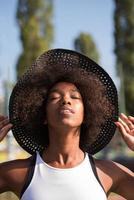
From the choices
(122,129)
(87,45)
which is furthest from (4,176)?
(87,45)

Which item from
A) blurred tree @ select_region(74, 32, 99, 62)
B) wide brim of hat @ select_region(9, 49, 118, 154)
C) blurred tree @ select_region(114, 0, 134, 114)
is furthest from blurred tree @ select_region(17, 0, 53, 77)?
wide brim of hat @ select_region(9, 49, 118, 154)

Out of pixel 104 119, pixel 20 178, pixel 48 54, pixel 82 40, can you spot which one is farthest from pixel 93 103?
pixel 82 40

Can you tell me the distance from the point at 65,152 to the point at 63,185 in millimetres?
206

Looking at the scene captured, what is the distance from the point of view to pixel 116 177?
2.95 metres

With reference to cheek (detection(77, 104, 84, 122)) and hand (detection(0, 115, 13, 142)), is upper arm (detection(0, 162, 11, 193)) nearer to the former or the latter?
hand (detection(0, 115, 13, 142))

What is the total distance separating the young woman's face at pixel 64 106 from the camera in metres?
2.84

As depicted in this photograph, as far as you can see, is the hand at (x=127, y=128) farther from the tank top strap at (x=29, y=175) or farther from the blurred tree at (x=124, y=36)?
the blurred tree at (x=124, y=36)

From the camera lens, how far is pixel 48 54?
3.16 m

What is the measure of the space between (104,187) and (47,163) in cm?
29

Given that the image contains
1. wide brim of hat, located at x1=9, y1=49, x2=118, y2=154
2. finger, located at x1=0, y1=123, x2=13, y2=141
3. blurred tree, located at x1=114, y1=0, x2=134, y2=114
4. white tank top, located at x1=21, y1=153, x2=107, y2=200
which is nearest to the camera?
white tank top, located at x1=21, y1=153, x2=107, y2=200

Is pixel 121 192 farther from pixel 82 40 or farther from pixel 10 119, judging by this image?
pixel 82 40

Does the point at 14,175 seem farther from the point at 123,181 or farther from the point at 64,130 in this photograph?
the point at 123,181

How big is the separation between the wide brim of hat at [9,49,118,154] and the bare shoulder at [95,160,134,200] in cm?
27

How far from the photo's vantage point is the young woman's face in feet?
9.32
